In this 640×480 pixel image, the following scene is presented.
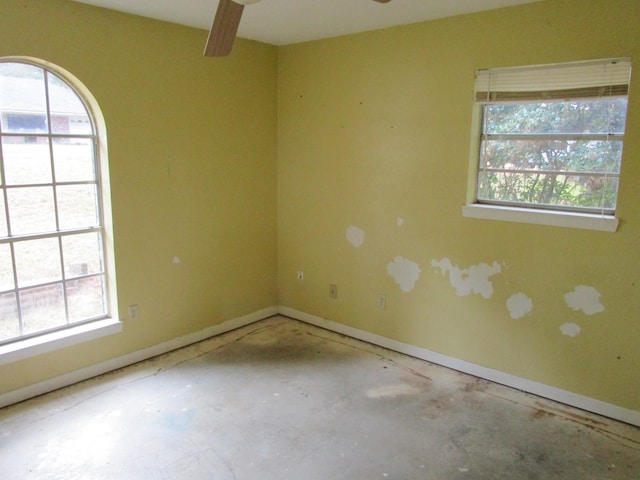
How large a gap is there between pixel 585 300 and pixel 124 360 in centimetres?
300

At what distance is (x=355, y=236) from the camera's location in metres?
3.76

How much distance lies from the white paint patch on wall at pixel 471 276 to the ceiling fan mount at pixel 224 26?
1846 millimetres

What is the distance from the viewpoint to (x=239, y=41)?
3.67 metres

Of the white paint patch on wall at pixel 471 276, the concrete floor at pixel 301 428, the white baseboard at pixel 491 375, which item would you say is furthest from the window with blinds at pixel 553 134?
the concrete floor at pixel 301 428

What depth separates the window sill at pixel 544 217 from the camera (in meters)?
2.65

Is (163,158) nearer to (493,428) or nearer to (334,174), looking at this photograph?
(334,174)

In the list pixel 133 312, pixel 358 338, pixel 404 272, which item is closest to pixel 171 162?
pixel 133 312

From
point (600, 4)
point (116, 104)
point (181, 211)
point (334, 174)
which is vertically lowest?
point (181, 211)

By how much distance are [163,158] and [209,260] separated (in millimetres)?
876

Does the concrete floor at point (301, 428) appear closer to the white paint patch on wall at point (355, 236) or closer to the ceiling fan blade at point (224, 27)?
the white paint patch on wall at point (355, 236)

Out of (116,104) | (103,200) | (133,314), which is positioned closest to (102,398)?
(133,314)

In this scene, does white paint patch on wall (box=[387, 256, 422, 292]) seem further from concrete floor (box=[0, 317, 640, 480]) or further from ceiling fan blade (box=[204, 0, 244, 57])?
ceiling fan blade (box=[204, 0, 244, 57])

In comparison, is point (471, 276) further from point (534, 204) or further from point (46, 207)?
point (46, 207)

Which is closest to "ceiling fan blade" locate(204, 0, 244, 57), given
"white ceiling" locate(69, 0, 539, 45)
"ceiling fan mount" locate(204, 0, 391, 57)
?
"ceiling fan mount" locate(204, 0, 391, 57)
